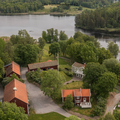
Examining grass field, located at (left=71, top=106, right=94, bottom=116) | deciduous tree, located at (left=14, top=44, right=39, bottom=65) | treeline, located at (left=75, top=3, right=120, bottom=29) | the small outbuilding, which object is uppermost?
treeline, located at (left=75, top=3, right=120, bottom=29)

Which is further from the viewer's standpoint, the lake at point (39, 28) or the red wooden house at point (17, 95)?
the lake at point (39, 28)

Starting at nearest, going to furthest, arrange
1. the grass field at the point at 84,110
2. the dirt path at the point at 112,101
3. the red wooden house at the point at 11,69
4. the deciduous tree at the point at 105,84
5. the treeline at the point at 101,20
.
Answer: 1. the grass field at the point at 84,110
2. the dirt path at the point at 112,101
3. the deciduous tree at the point at 105,84
4. the red wooden house at the point at 11,69
5. the treeline at the point at 101,20

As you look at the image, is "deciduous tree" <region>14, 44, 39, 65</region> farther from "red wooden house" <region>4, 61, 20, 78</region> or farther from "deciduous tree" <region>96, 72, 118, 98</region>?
"deciduous tree" <region>96, 72, 118, 98</region>

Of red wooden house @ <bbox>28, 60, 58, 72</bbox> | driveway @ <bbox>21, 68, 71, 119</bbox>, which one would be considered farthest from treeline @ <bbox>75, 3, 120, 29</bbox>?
driveway @ <bbox>21, 68, 71, 119</bbox>

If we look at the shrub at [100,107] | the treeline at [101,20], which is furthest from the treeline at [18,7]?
the shrub at [100,107]

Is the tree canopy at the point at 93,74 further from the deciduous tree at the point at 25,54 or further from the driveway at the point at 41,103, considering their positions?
the deciduous tree at the point at 25,54

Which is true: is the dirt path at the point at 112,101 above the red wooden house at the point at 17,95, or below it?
below
